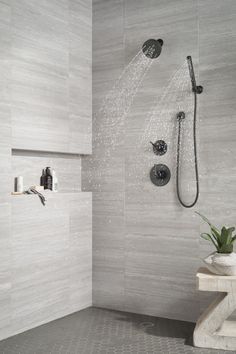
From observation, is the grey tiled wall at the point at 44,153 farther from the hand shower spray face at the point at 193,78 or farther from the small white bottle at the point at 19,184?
the hand shower spray face at the point at 193,78

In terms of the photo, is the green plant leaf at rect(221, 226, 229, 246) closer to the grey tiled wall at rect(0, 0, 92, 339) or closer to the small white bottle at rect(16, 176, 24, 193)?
the grey tiled wall at rect(0, 0, 92, 339)

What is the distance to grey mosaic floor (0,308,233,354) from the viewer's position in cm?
301

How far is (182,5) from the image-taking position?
371 cm

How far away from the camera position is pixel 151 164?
3.83 metres

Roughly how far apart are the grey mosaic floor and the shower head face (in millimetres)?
2060

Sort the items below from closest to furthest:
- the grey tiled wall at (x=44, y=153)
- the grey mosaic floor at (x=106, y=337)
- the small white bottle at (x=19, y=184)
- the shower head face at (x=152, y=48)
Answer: the grey mosaic floor at (x=106, y=337) → the grey tiled wall at (x=44, y=153) → the small white bottle at (x=19, y=184) → the shower head face at (x=152, y=48)

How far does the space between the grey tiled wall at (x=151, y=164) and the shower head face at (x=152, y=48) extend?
6 centimetres

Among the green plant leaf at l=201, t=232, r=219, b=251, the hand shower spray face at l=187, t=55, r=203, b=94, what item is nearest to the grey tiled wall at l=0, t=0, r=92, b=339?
the hand shower spray face at l=187, t=55, r=203, b=94

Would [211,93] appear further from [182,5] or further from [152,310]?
[152,310]

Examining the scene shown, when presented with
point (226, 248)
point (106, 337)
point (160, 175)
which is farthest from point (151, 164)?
point (106, 337)

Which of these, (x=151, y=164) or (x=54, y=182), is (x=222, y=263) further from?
(x=54, y=182)

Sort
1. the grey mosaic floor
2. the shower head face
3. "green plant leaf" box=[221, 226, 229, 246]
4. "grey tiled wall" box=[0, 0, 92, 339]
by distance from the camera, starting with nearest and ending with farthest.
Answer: the grey mosaic floor, "green plant leaf" box=[221, 226, 229, 246], "grey tiled wall" box=[0, 0, 92, 339], the shower head face

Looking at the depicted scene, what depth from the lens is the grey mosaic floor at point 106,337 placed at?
9.88 ft

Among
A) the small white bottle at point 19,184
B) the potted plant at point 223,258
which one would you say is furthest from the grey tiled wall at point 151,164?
the small white bottle at point 19,184
